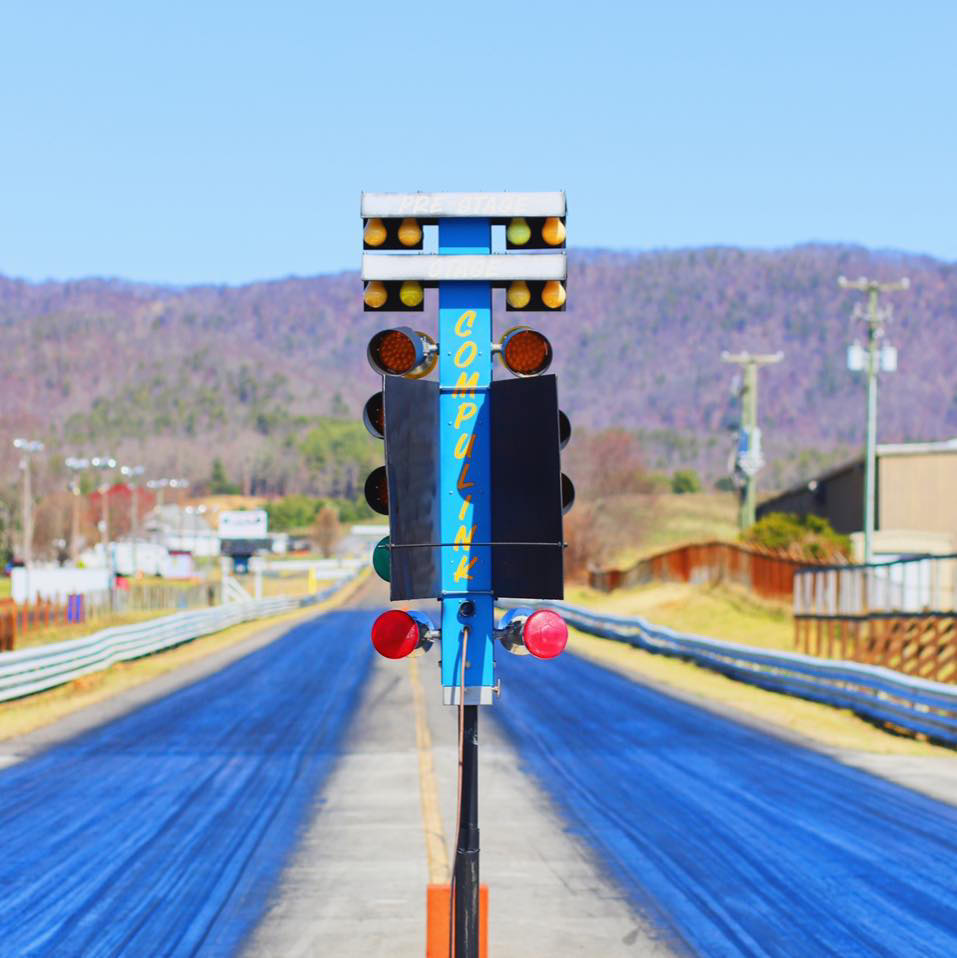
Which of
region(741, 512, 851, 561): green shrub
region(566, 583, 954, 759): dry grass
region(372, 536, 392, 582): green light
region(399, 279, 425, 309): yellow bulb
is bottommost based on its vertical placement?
region(566, 583, 954, 759): dry grass

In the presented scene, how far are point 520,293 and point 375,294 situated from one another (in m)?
0.71

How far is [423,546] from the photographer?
6762 mm

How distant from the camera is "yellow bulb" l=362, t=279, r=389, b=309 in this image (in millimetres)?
7262

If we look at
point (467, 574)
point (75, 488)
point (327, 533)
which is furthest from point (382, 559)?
point (327, 533)

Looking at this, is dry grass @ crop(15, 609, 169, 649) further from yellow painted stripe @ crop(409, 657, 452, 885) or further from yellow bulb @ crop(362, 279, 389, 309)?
yellow bulb @ crop(362, 279, 389, 309)

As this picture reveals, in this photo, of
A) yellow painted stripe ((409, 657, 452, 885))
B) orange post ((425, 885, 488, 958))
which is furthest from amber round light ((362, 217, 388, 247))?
yellow painted stripe ((409, 657, 452, 885))

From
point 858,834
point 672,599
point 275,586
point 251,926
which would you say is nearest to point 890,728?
point 858,834

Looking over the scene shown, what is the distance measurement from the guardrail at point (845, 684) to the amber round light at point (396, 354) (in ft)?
44.7

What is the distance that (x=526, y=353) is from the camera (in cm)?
714

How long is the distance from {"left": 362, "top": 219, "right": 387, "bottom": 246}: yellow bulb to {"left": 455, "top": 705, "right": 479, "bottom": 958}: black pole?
2277 mm

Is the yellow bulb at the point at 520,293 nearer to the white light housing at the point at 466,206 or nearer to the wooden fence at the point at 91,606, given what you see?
the white light housing at the point at 466,206

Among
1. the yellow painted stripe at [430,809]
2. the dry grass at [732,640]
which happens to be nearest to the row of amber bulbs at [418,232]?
the yellow painted stripe at [430,809]

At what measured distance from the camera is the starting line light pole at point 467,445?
264 inches

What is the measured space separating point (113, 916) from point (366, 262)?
A: 17.2 feet
